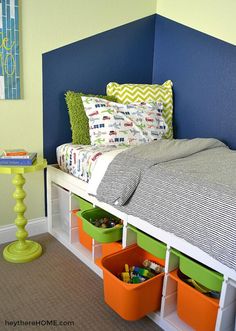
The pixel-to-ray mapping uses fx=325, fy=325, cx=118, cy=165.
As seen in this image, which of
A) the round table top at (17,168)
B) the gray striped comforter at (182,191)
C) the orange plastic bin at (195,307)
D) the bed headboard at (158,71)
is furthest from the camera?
the bed headboard at (158,71)

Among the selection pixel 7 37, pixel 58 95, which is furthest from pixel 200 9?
pixel 7 37

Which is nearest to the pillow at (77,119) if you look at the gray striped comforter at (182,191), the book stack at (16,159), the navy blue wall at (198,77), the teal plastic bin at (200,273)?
the book stack at (16,159)

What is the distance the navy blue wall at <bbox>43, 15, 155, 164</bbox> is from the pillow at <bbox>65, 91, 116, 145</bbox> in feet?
0.32

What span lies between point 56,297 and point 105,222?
1.62 feet

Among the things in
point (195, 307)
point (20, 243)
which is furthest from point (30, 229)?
point (195, 307)

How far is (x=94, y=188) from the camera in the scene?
1.79 meters

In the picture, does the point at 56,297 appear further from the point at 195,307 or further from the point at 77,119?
the point at 77,119

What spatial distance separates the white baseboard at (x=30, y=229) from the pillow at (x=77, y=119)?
669 mm

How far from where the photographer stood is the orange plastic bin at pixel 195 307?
1.38 metres

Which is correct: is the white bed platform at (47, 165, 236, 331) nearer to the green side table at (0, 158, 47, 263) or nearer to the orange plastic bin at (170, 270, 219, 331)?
the orange plastic bin at (170, 270, 219, 331)

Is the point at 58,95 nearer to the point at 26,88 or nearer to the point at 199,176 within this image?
the point at 26,88

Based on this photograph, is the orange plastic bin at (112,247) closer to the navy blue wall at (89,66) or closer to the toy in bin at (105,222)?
the toy in bin at (105,222)

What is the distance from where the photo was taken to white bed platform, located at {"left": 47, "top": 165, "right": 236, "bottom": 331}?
132cm

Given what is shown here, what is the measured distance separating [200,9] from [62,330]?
219cm
